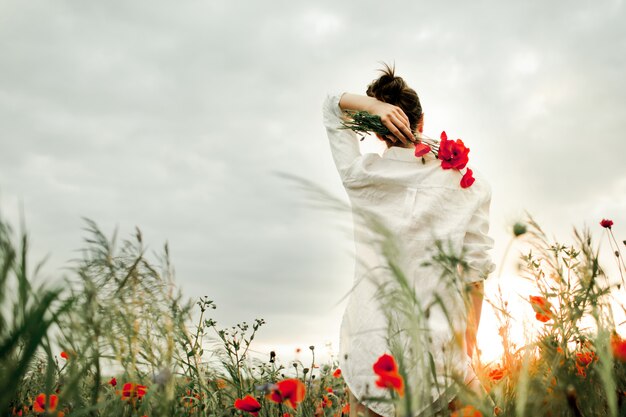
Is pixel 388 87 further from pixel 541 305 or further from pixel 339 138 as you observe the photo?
pixel 541 305

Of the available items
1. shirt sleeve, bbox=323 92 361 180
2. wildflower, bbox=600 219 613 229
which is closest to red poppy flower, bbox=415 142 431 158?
shirt sleeve, bbox=323 92 361 180

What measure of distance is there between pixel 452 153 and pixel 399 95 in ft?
1.91

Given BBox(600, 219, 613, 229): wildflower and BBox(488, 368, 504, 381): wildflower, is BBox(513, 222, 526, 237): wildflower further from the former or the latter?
BBox(600, 219, 613, 229): wildflower

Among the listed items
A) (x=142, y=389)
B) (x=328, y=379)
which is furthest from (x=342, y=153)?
(x=328, y=379)

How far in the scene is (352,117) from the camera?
2.83 m

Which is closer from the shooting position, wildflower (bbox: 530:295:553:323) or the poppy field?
the poppy field

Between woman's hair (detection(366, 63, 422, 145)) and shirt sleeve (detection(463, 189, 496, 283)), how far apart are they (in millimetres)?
626

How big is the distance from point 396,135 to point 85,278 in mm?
1681

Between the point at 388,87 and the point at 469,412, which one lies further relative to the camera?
the point at 388,87

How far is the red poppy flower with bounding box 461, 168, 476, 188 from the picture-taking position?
245 centimetres

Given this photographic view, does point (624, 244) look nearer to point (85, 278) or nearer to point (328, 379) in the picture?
point (328, 379)

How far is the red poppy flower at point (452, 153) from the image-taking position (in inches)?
96.3

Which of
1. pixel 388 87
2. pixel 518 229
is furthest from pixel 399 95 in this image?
pixel 518 229

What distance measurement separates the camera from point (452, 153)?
2.46m
